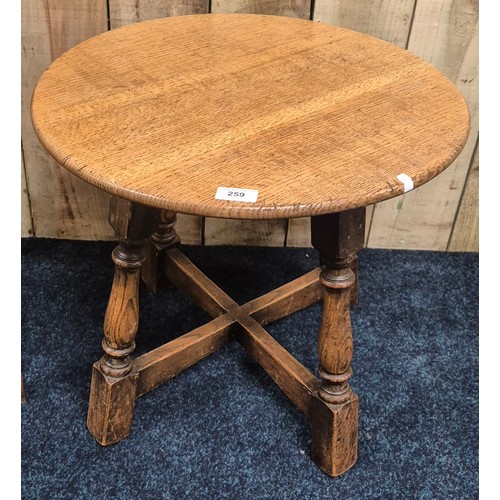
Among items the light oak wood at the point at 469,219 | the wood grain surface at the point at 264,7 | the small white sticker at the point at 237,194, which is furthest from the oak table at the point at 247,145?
the light oak wood at the point at 469,219

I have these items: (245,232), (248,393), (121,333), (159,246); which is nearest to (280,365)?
(248,393)

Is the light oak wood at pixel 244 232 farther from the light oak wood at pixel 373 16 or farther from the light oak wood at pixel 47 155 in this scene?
the light oak wood at pixel 373 16

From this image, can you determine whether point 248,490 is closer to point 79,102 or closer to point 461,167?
point 79,102

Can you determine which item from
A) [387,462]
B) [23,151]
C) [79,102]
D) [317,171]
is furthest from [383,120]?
[23,151]

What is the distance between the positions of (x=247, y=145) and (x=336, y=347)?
383 mm

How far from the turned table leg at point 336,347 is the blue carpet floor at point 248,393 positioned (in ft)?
0.18

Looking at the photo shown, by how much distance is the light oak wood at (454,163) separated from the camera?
1564mm

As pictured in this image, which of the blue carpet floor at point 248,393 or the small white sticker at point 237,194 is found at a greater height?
the small white sticker at point 237,194

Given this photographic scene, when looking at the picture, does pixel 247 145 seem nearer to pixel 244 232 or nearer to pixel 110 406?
pixel 110 406

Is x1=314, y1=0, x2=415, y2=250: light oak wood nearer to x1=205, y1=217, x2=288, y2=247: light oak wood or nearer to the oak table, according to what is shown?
the oak table

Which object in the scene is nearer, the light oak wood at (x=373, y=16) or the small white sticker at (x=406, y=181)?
the small white sticker at (x=406, y=181)

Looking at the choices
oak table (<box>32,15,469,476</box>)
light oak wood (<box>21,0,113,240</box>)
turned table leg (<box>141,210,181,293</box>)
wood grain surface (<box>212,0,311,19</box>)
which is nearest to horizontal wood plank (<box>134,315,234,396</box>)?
oak table (<box>32,15,469,476</box>)

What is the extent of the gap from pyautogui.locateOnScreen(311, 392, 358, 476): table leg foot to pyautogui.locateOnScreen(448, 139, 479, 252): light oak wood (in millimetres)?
718

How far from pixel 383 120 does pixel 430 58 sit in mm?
557
